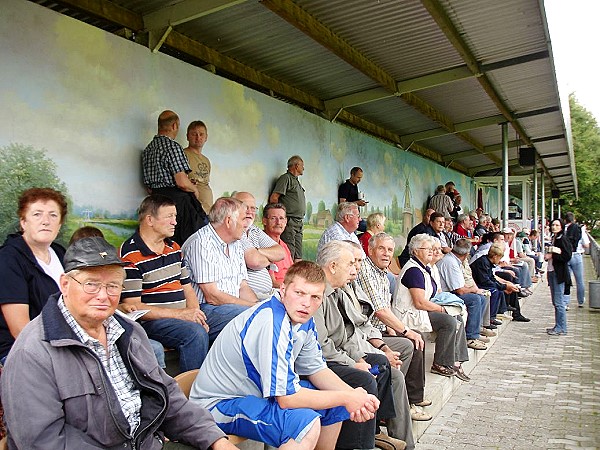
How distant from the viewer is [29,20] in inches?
164

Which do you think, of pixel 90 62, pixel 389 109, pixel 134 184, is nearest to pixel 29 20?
pixel 90 62

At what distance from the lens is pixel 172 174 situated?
511cm

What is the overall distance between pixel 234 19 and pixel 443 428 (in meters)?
4.07

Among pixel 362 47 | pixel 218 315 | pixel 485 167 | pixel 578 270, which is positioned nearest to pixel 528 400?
pixel 218 315

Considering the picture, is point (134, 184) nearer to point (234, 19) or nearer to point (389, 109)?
point (234, 19)

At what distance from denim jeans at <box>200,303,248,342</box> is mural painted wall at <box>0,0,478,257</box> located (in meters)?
1.34

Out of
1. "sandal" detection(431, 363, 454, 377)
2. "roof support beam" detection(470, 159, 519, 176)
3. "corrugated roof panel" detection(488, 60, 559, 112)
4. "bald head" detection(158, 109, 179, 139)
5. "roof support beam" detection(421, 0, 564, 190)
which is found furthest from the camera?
"roof support beam" detection(470, 159, 519, 176)

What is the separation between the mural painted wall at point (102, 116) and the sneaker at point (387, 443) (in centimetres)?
261

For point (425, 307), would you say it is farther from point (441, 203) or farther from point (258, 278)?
point (441, 203)

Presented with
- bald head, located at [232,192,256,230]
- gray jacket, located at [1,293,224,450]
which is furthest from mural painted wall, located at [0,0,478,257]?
gray jacket, located at [1,293,224,450]

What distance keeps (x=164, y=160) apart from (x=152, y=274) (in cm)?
161

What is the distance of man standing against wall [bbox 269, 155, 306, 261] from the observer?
24.2 ft

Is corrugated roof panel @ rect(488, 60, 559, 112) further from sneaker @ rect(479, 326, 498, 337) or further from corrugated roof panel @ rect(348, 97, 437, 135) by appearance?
sneaker @ rect(479, 326, 498, 337)

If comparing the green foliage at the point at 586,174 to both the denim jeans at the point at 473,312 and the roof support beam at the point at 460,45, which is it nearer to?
the roof support beam at the point at 460,45
